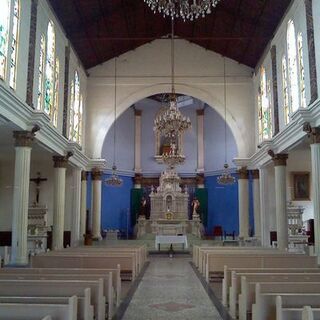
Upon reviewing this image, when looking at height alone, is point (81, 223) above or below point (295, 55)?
below

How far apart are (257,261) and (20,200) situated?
6.97 m

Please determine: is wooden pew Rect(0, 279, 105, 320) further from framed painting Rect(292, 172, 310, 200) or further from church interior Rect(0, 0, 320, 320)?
framed painting Rect(292, 172, 310, 200)

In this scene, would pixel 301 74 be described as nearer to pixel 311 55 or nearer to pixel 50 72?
pixel 311 55

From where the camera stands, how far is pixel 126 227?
1102 inches

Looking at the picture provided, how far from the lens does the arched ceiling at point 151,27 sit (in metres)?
16.9

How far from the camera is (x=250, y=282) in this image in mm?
6113

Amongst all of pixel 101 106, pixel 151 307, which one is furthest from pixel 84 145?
pixel 151 307

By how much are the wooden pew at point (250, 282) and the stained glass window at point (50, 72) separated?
10.9m

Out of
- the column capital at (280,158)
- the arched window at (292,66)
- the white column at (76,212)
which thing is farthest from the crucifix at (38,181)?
the arched window at (292,66)

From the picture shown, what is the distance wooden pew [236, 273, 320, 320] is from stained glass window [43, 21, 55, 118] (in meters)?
10.9

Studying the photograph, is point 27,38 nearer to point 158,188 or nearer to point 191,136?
point 158,188

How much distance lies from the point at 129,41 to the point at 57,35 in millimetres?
5356

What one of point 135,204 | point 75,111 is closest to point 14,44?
point 75,111

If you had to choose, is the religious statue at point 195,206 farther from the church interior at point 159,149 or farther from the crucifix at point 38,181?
the crucifix at point 38,181
